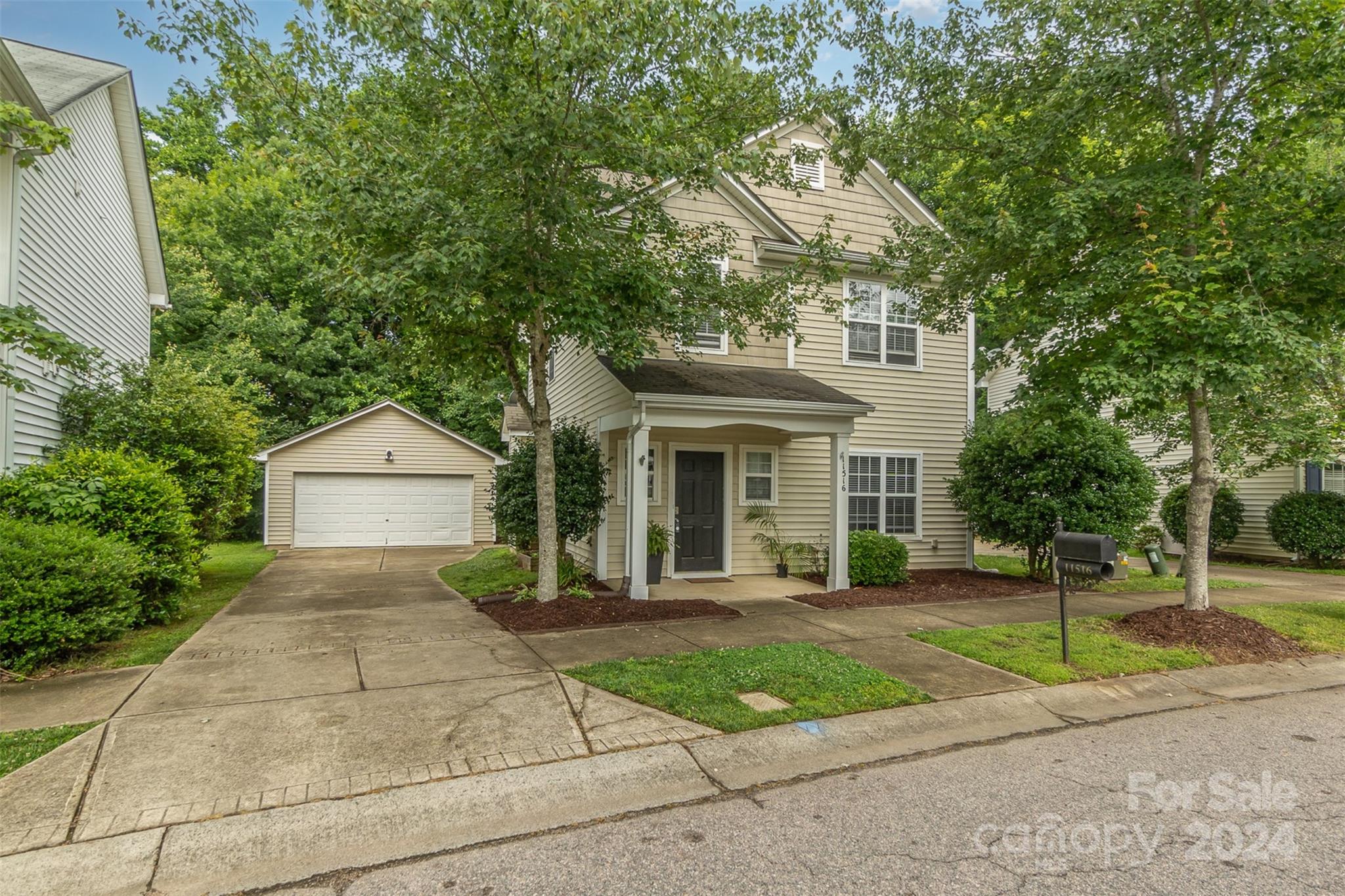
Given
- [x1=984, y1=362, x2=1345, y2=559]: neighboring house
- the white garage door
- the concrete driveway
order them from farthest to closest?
the white garage door → [x1=984, y1=362, x2=1345, y2=559]: neighboring house → the concrete driveway

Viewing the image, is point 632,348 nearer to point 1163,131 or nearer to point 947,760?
point 947,760

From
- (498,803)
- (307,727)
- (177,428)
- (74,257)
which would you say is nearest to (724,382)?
(307,727)

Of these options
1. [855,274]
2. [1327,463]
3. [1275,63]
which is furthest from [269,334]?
[1327,463]

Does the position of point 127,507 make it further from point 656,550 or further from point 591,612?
point 656,550

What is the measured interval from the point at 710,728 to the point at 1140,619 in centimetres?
555

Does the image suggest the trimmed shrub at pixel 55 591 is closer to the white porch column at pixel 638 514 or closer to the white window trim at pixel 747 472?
the white porch column at pixel 638 514

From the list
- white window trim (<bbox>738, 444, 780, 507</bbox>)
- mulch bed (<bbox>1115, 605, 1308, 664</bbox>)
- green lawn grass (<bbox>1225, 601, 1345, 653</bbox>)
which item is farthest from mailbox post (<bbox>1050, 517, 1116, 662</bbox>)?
white window trim (<bbox>738, 444, 780, 507</bbox>)

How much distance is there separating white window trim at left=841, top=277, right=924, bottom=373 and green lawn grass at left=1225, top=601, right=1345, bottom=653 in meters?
5.76

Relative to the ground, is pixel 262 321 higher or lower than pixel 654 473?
higher

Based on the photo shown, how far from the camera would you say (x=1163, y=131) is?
7.40 m

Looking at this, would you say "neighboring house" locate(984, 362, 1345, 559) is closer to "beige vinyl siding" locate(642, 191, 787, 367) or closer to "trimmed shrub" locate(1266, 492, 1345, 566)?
"trimmed shrub" locate(1266, 492, 1345, 566)

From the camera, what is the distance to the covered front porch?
345 inches

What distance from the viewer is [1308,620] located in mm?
7871

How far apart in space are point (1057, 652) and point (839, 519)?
3822mm
